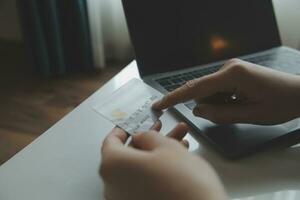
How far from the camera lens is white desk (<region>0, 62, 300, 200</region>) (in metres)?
0.45

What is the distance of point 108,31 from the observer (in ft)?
7.19

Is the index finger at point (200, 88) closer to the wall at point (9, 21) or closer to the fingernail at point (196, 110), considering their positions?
the fingernail at point (196, 110)

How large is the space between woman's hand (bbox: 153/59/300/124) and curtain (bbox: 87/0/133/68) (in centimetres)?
155

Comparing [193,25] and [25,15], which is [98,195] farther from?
[25,15]

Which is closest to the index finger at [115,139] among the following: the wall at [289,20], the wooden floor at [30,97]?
the wooden floor at [30,97]

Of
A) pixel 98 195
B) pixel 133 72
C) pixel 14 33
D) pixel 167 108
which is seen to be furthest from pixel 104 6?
pixel 98 195

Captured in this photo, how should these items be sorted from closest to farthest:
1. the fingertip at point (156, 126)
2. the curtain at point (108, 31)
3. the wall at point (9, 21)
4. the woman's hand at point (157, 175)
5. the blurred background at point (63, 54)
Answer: the woman's hand at point (157, 175) → the fingertip at point (156, 126) → the blurred background at point (63, 54) → the curtain at point (108, 31) → the wall at point (9, 21)

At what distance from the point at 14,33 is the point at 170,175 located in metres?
2.33

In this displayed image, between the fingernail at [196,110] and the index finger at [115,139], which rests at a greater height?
the index finger at [115,139]

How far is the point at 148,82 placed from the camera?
26.5 inches

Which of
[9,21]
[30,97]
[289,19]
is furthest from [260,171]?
[9,21]

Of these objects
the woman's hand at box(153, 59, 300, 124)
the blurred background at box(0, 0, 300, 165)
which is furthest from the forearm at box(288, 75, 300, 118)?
the blurred background at box(0, 0, 300, 165)

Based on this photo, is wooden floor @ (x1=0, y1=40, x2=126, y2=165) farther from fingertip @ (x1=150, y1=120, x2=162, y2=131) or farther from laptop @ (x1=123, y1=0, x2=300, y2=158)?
fingertip @ (x1=150, y1=120, x2=162, y2=131)

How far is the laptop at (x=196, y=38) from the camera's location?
0.69 metres
